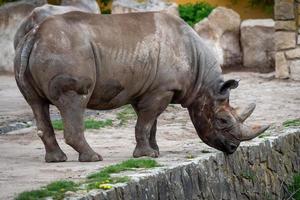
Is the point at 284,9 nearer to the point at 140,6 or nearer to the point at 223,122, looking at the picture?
the point at 140,6

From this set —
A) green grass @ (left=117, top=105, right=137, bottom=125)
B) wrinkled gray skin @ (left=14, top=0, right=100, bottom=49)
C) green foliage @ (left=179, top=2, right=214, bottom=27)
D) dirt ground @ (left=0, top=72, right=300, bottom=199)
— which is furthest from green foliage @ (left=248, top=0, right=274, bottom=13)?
wrinkled gray skin @ (left=14, top=0, right=100, bottom=49)

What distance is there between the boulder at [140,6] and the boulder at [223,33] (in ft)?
2.02

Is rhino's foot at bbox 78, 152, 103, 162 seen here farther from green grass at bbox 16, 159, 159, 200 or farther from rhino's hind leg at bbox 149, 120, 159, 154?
rhino's hind leg at bbox 149, 120, 159, 154

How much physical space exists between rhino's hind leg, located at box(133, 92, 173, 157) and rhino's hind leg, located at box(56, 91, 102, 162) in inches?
23.7

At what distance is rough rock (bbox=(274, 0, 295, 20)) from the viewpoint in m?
19.3

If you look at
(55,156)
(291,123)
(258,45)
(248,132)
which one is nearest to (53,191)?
(55,156)

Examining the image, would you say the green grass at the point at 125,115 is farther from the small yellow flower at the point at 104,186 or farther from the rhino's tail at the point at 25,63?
the small yellow flower at the point at 104,186

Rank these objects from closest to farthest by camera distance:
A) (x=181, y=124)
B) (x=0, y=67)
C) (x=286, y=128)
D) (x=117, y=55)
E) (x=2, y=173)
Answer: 1. (x=2, y=173)
2. (x=117, y=55)
3. (x=286, y=128)
4. (x=181, y=124)
5. (x=0, y=67)

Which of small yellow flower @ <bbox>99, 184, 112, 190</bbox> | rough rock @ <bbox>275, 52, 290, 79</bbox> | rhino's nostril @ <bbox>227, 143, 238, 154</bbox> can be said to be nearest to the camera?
small yellow flower @ <bbox>99, 184, 112, 190</bbox>

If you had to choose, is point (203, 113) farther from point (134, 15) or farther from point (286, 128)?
point (286, 128)

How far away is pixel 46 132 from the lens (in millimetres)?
11203

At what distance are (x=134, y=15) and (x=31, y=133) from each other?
10.3 feet

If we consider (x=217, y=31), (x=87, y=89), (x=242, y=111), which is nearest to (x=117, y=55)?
(x=87, y=89)

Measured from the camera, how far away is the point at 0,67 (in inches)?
831
